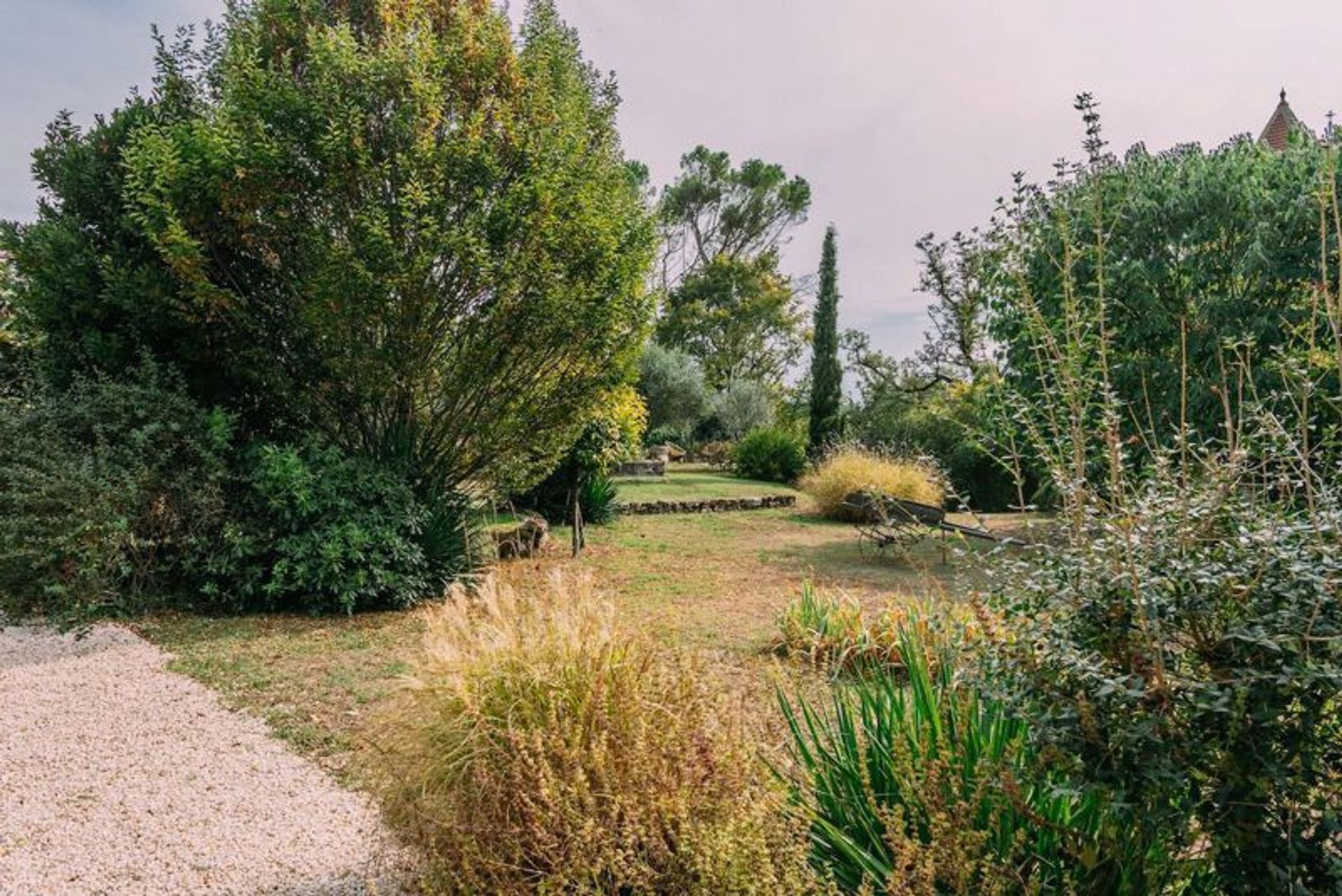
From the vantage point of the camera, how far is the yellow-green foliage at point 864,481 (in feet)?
43.2

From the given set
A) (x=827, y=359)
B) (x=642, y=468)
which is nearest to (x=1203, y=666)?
(x=642, y=468)

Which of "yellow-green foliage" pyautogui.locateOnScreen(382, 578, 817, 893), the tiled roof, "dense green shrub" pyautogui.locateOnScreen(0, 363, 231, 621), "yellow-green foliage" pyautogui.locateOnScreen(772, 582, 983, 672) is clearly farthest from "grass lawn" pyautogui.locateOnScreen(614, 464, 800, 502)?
"yellow-green foliage" pyautogui.locateOnScreen(382, 578, 817, 893)

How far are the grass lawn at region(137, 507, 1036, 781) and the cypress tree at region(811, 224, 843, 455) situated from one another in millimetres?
10951

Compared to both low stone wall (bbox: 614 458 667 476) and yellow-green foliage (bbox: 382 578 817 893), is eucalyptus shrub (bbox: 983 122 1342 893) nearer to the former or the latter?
yellow-green foliage (bbox: 382 578 817 893)

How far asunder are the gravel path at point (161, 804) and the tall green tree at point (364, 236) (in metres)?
3.65

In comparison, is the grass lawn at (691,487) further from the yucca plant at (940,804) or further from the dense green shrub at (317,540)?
the yucca plant at (940,804)

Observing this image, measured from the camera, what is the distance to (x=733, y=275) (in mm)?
33750

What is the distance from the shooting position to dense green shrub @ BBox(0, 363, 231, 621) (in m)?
6.16

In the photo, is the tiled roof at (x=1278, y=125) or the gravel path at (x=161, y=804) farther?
the tiled roof at (x=1278, y=125)

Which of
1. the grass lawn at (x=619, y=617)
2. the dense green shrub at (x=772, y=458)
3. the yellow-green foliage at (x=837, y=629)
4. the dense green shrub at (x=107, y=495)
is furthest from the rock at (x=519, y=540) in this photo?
the dense green shrub at (x=772, y=458)

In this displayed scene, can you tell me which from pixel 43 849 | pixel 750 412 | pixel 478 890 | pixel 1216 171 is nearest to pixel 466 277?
pixel 43 849

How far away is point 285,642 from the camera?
589 cm

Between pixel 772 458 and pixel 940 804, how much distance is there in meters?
19.1

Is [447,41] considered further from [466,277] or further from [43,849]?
[43,849]
